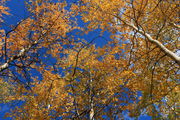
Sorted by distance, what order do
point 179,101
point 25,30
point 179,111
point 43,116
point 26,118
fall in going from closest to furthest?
point 179,111 → point 179,101 → point 25,30 → point 43,116 → point 26,118

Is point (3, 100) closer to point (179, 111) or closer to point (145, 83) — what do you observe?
point (145, 83)

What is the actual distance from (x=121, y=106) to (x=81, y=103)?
2.02 m

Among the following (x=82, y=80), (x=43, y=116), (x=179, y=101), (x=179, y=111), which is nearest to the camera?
(x=179, y=111)

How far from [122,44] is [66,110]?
4.21 m

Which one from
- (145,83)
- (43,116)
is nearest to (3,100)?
(43,116)

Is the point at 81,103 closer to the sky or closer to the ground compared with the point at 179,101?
closer to the sky

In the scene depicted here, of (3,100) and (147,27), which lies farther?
(3,100)

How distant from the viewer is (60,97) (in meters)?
8.91

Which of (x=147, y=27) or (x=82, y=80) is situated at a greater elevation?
(x=147, y=27)

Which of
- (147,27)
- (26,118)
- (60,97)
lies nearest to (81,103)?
(60,97)

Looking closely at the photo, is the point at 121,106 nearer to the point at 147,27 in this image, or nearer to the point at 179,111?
the point at 179,111

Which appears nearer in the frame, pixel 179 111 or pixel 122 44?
pixel 179 111

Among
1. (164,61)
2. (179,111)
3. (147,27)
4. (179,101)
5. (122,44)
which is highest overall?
(147,27)

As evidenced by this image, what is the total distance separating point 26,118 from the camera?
8688mm
